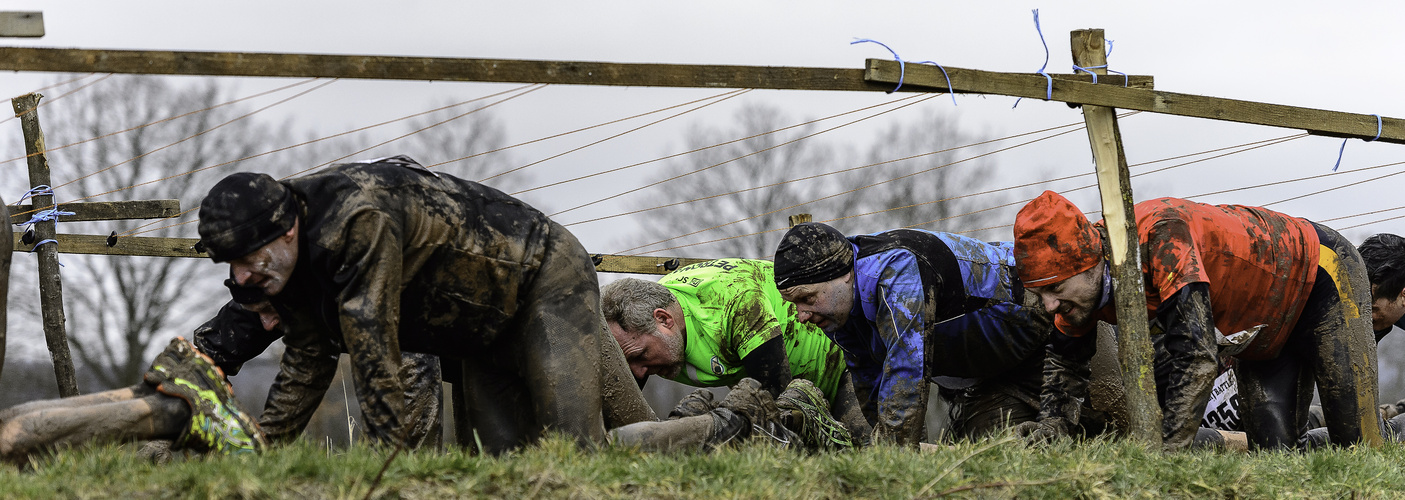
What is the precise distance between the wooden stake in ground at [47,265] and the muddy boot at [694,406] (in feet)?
16.6

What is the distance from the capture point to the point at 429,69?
431cm

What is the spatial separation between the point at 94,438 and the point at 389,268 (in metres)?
1.14

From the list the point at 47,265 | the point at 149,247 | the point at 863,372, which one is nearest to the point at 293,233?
the point at 863,372

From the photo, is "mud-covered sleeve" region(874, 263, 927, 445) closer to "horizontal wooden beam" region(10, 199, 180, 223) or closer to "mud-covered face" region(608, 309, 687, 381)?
"mud-covered face" region(608, 309, 687, 381)

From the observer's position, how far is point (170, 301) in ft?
57.3

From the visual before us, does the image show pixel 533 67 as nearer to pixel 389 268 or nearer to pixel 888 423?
pixel 389 268

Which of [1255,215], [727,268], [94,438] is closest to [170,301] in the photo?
[727,268]

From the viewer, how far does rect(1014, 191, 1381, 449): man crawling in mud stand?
192 inches

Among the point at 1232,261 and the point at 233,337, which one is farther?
the point at 233,337

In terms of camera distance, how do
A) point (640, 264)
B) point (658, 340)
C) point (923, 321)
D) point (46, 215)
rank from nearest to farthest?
point (923, 321) < point (658, 340) < point (46, 215) < point (640, 264)

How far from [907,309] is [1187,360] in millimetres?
1140

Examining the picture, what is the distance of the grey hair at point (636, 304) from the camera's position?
20.3 feet

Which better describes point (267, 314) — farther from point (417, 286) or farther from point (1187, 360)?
point (1187, 360)

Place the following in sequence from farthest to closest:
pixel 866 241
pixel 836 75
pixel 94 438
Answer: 1. pixel 866 241
2. pixel 836 75
3. pixel 94 438
